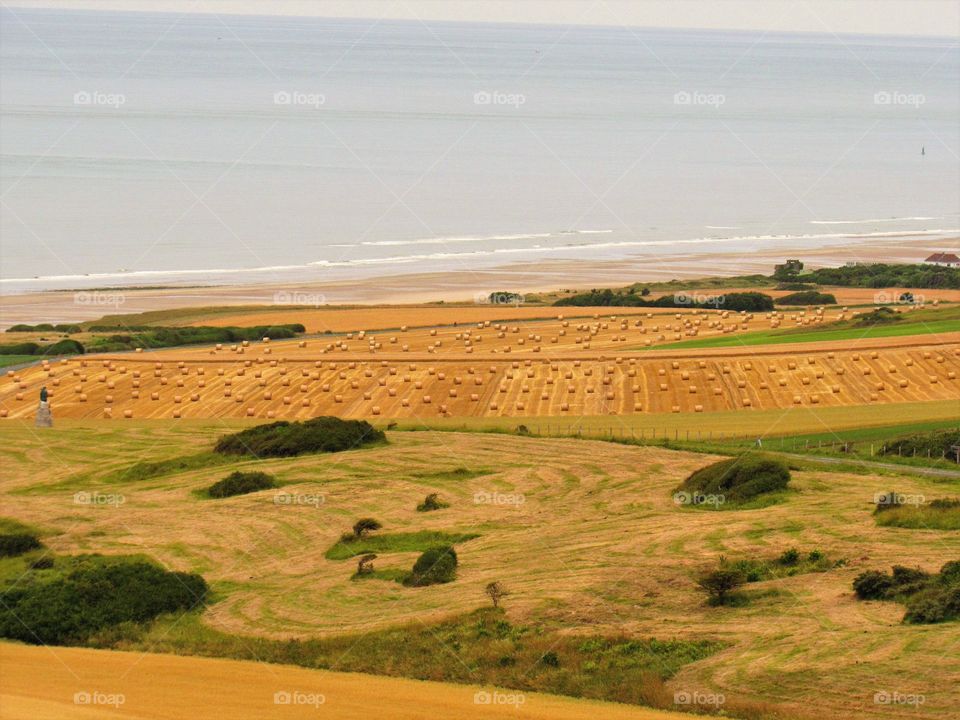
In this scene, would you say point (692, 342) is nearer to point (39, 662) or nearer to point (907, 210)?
point (39, 662)

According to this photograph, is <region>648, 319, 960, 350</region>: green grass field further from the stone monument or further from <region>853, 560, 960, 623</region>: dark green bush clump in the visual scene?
<region>853, 560, 960, 623</region>: dark green bush clump

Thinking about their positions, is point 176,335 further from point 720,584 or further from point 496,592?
point 720,584

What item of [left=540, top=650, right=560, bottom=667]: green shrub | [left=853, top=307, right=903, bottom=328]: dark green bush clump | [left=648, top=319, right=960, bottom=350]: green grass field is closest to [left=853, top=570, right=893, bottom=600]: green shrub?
[left=540, top=650, right=560, bottom=667]: green shrub

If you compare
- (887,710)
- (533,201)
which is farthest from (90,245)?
(887,710)

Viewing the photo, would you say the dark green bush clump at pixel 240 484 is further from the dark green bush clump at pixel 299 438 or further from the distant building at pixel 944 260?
the distant building at pixel 944 260

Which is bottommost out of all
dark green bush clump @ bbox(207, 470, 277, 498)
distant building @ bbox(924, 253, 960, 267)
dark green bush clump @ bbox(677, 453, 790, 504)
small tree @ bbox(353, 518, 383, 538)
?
small tree @ bbox(353, 518, 383, 538)

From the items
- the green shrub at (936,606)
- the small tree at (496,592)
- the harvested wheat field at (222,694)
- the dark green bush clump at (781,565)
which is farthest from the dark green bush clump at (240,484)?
the green shrub at (936,606)

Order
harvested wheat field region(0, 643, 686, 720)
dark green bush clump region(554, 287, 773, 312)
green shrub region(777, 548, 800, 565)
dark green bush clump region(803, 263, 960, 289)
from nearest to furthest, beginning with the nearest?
1. harvested wheat field region(0, 643, 686, 720)
2. green shrub region(777, 548, 800, 565)
3. dark green bush clump region(554, 287, 773, 312)
4. dark green bush clump region(803, 263, 960, 289)
